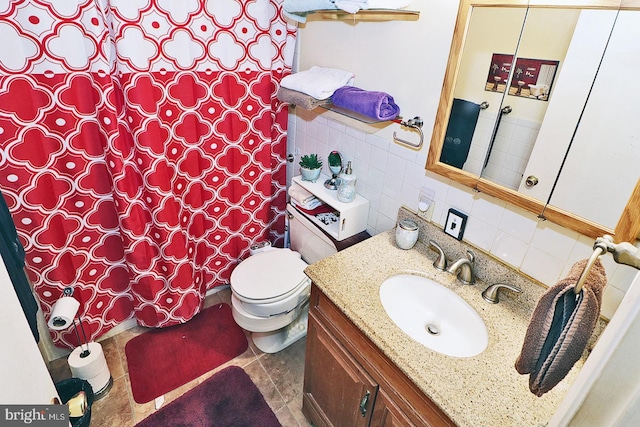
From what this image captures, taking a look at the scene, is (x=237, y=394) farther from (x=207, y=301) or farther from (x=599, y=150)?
(x=599, y=150)

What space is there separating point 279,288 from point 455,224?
91 cm

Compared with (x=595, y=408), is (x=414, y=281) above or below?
below

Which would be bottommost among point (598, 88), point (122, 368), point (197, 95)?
point (122, 368)

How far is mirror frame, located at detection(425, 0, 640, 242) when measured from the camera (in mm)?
895

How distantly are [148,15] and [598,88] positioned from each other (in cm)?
159

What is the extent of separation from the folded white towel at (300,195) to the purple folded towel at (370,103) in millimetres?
559

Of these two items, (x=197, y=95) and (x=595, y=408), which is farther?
(x=197, y=95)

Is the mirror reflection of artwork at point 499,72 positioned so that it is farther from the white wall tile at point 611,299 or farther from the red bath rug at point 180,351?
the red bath rug at point 180,351

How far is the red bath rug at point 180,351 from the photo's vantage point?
1.79 m

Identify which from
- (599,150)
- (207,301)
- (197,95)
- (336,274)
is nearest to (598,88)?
(599,150)

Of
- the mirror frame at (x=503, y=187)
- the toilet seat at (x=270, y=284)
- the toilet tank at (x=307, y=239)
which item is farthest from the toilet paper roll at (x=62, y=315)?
the mirror frame at (x=503, y=187)

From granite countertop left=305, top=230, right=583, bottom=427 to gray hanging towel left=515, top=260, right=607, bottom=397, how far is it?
0.15m

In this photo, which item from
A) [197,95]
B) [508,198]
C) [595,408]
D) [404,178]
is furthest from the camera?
[197,95]

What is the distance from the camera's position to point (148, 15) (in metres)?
1.41
